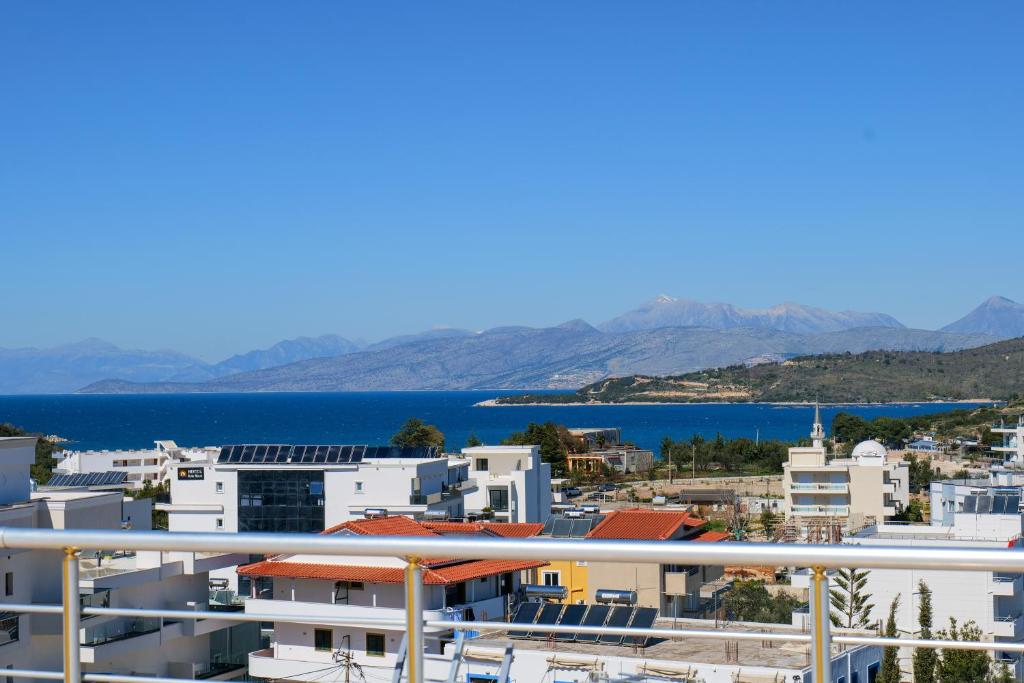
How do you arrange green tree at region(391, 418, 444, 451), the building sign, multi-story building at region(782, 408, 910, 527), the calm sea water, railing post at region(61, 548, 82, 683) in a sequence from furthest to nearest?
the calm sea water
green tree at region(391, 418, 444, 451)
multi-story building at region(782, 408, 910, 527)
the building sign
railing post at region(61, 548, 82, 683)

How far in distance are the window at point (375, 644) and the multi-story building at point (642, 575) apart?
8.55 m

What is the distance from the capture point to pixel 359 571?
13320 mm

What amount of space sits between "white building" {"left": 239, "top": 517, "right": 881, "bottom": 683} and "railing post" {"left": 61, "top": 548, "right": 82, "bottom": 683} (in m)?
0.50

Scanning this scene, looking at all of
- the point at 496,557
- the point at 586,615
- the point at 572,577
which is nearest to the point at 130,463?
the point at 572,577

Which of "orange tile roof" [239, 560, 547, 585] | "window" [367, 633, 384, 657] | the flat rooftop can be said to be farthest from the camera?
"orange tile roof" [239, 560, 547, 585]

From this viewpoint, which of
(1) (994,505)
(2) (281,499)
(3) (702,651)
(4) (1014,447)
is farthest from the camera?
(4) (1014,447)

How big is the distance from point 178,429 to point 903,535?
130 meters

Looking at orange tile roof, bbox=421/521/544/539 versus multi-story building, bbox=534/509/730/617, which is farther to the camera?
orange tile roof, bbox=421/521/544/539

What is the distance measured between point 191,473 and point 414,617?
32.6 m

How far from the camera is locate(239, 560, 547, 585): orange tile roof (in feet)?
41.9

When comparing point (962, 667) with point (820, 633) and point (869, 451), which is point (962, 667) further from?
point (869, 451)

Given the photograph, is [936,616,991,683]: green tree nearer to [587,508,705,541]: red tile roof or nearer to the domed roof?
[587,508,705,541]: red tile roof

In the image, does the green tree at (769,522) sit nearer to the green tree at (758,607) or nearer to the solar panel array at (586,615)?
the green tree at (758,607)

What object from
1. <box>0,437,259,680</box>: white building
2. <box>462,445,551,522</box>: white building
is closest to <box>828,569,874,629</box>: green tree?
<box>0,437,259,680</box>: white building
